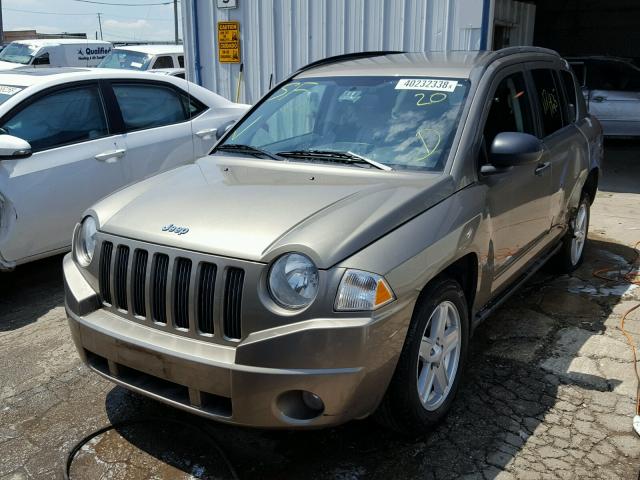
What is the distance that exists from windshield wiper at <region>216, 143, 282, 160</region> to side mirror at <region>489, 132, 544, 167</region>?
117 centimetres

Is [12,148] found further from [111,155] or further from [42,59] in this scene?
[42,59]

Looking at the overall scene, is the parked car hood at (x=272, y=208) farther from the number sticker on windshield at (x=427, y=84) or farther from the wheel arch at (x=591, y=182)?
the wheel arch at (x=591, y=182)

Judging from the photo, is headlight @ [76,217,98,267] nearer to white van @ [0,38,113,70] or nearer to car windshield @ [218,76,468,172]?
car windshield @ [218,76,468,172]

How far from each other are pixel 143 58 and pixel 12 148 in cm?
1233

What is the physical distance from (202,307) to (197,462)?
32.0 inches

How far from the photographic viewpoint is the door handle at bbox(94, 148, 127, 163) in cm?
519

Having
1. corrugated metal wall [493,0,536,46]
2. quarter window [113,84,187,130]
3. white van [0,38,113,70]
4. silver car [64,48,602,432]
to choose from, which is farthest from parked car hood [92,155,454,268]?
white van [0,38,113,70]

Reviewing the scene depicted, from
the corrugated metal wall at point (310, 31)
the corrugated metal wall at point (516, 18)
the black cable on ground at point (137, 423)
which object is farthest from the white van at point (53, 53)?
the black cable on ground at point (137, 423)

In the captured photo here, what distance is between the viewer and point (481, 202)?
10.8 feet

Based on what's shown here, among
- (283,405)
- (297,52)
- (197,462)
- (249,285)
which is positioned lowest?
(197,462)

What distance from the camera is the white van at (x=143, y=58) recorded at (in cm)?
1583

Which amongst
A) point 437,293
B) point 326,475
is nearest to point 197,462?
point 326,475

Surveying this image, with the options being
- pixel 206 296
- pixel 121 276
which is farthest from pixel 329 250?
pixel 121 276

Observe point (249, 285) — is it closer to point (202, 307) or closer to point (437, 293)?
point (202, 307)
